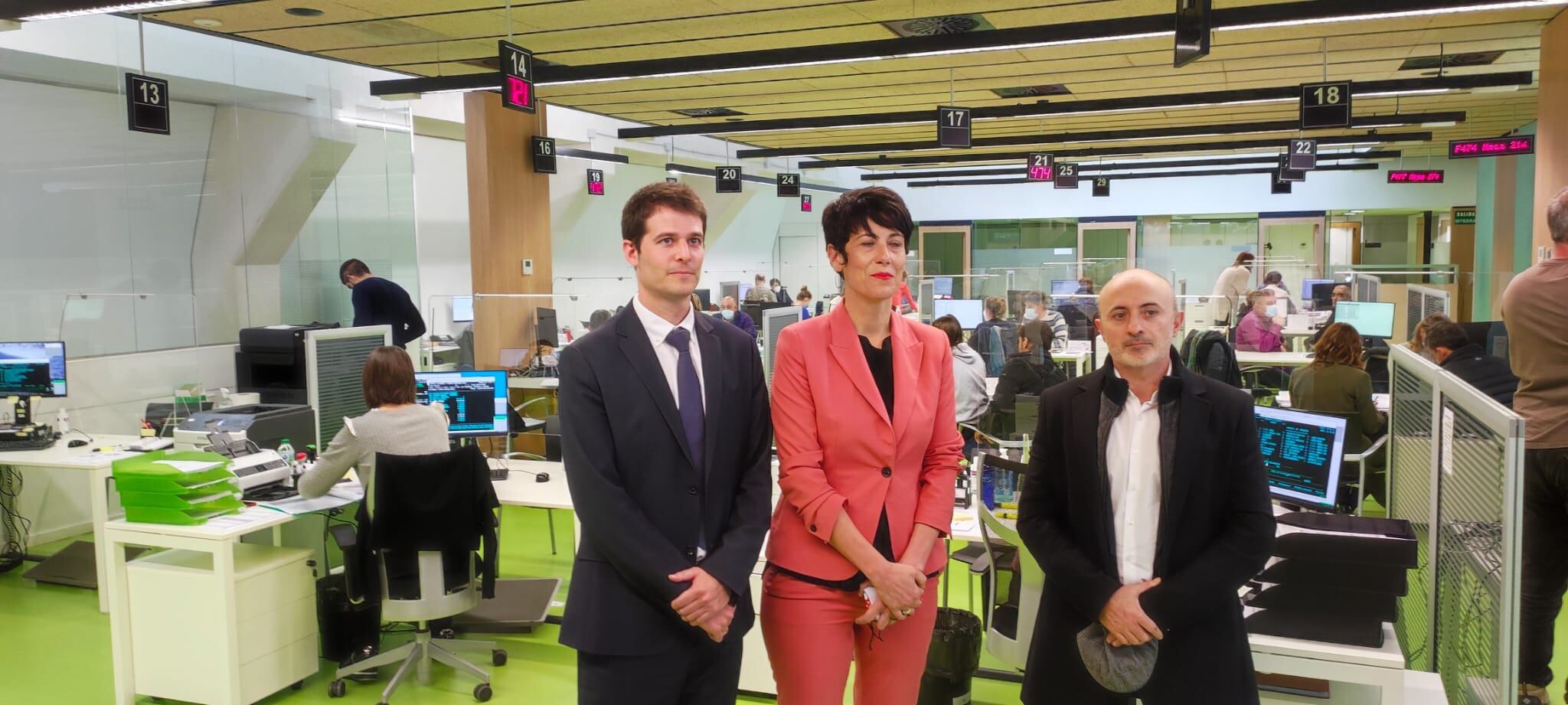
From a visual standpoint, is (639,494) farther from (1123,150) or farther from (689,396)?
(1123,150)

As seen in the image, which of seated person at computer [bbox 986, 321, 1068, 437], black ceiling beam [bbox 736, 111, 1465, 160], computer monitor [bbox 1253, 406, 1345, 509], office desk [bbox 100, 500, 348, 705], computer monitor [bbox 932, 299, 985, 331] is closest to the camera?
computer monitor [bbox 1253, 406, 1345, 509]

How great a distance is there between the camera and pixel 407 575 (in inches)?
152

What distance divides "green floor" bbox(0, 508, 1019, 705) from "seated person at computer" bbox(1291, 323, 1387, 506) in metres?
2.04

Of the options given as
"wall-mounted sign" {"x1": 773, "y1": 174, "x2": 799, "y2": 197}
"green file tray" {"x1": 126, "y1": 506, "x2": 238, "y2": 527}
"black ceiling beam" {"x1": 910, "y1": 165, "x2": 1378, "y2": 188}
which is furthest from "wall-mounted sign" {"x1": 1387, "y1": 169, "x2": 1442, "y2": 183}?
"green file tray" {"x1": 126, "y1": 506, "x2": 238, "y2": 527}

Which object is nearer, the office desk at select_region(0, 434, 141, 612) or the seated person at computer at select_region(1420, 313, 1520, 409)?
the seated person at computer at select_region(1420, 313, 1520, 409)

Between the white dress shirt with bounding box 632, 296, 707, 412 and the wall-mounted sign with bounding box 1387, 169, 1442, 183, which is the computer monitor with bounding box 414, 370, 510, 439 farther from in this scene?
the wall-mounted sign with bounding box 1387, 169, 1442, 183

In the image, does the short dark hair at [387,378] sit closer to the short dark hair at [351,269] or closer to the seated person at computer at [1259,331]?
the short dark hair at [351,269]

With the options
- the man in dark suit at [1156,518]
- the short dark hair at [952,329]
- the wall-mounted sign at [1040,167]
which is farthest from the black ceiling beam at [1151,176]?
the man in dark suit at [1156,518]

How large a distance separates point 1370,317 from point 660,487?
9.64 m

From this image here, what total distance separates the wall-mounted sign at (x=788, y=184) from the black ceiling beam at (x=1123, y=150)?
1.83 metres

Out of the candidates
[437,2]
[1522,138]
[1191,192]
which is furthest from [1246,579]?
[1191,192]

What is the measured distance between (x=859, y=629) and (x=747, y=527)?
0.31 metres

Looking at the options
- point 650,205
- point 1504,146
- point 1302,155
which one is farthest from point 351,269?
point 1504,146

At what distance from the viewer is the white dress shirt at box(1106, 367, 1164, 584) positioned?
1.99 metres
